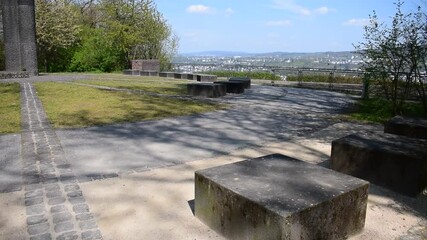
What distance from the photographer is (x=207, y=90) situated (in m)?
13.4

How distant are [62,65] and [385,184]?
33151mm

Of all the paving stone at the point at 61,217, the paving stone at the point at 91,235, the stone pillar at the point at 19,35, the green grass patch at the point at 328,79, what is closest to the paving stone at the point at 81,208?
the paving stone at the point at 61,217

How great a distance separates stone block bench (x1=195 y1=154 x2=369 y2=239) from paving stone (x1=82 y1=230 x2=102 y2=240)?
3.09 feet

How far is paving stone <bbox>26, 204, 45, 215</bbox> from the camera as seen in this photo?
Answer: 11.3 ft

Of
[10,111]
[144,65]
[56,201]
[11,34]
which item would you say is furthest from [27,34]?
[56,201]

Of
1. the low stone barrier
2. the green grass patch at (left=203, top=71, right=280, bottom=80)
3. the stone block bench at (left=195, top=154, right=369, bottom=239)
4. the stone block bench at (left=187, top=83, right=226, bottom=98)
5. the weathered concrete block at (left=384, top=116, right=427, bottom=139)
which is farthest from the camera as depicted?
the green grass patch at (left=203, top=71, right=280, bottom=80)

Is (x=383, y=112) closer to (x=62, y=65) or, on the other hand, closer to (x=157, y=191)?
(x=157, y=191)

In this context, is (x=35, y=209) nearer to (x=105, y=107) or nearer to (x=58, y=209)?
(x=58, y=209)

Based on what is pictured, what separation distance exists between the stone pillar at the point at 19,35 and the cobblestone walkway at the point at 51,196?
18275 mm

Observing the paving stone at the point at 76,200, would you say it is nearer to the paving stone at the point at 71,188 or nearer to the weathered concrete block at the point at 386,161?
the paving stone at the point at 71,188

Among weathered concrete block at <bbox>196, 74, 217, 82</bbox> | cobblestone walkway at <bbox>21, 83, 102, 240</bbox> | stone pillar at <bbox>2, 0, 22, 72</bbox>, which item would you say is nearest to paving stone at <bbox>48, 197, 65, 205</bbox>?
cobblestone walkway at <bbox>21, 83, 102, 240</bbox>

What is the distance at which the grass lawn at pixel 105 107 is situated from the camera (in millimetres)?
8328

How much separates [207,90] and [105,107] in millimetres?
4487

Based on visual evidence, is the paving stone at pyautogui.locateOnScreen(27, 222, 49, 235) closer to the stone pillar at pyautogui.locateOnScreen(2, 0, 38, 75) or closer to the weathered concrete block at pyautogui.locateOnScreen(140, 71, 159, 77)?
the stone pillar at pyautogui.locateOnScreen(2, 0, 38, 75)
